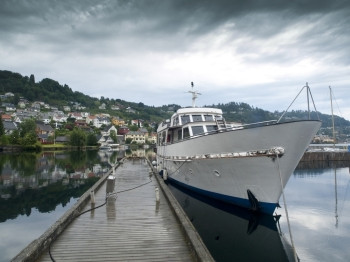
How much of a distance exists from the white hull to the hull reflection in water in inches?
20.7

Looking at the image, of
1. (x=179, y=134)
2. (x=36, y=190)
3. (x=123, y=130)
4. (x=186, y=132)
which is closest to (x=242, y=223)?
(x=186, y=132)

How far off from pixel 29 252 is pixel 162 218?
4.40 meters

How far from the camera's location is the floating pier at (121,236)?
598 cm

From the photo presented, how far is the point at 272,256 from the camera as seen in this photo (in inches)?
356

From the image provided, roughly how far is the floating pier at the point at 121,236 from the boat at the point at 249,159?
324cm

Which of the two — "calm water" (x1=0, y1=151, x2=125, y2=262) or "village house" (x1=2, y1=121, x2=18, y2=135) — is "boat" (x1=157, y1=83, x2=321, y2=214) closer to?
"calm water" (x1=0, y1=151, x2=125, y2=262)

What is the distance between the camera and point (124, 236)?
24.3ft

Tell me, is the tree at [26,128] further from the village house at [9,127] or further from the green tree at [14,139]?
the village house at [9,127]

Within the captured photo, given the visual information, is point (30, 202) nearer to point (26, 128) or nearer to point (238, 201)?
point (238, 201)

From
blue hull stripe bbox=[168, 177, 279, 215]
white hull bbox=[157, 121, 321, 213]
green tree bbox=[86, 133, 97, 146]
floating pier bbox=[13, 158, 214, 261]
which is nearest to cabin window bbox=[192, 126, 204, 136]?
white hull bbox=[157, 121, 321, 213]

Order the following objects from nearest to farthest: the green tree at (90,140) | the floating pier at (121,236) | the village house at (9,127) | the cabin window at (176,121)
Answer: the floating pier at (121,236) < the cabin window at (176,121) < the village house at (9,127) < the green tree at (90,140)

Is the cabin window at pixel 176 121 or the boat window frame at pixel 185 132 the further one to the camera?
the cabin window at pixel 176 121

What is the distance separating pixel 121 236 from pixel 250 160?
250 inches

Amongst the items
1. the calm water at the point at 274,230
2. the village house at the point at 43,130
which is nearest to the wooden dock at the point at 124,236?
the calm water at the point at 274,230
